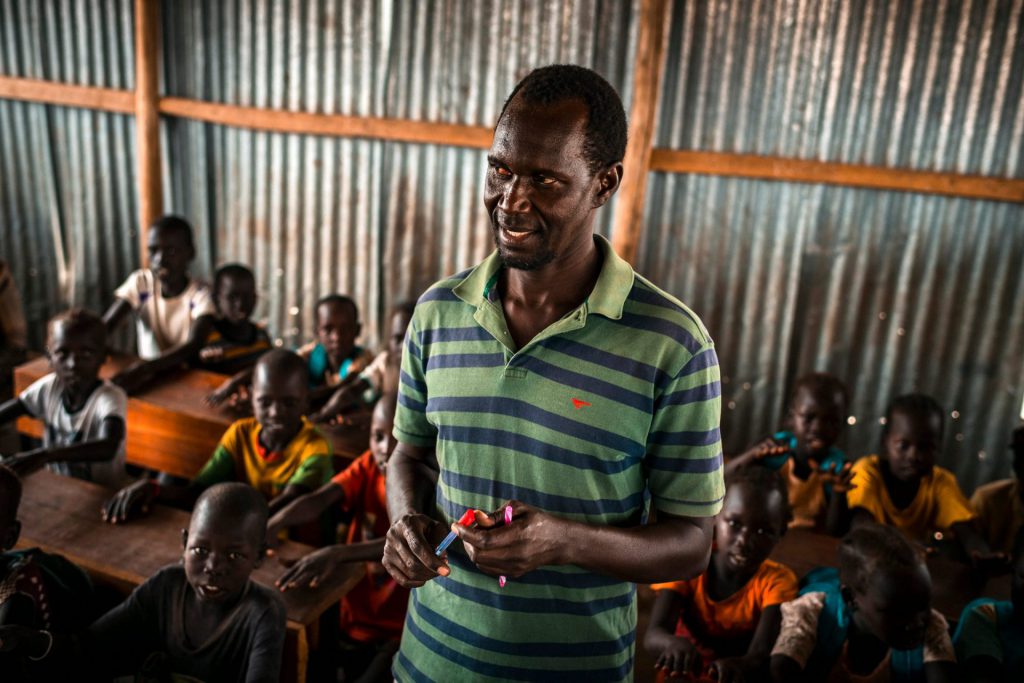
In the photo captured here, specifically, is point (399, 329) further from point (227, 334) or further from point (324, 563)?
point (324, 563)

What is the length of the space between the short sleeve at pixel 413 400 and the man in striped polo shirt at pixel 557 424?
4cm

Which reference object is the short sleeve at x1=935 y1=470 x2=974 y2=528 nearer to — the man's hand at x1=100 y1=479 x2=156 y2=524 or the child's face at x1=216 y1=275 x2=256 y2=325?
the man's hand at x1=100 y1=479 x2=156 y2=524

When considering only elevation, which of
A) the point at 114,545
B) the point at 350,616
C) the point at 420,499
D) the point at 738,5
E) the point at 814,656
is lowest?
the point at 350,616

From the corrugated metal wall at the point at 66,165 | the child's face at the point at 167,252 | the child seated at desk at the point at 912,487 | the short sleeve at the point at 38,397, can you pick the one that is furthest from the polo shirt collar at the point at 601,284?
the corrugated metal wall at the point at 66,165

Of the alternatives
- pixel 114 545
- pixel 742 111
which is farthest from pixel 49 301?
pixel 742 111

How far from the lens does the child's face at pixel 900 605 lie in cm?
213

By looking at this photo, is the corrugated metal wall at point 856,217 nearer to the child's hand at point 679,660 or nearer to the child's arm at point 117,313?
the child's hand at point 679,660

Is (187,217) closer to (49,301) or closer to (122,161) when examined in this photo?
(122,161)

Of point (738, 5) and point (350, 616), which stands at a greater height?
point (738, 5)

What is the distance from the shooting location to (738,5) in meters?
4.21

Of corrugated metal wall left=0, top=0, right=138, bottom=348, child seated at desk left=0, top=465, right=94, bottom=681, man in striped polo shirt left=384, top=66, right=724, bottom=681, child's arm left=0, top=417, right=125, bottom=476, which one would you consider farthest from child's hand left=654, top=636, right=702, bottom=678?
corrugated metal wall left=0, top=0, right=138, bottom=348

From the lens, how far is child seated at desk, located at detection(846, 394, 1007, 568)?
3.18 m

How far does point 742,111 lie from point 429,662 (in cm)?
377

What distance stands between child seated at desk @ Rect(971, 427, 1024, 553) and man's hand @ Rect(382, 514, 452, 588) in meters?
3.23
